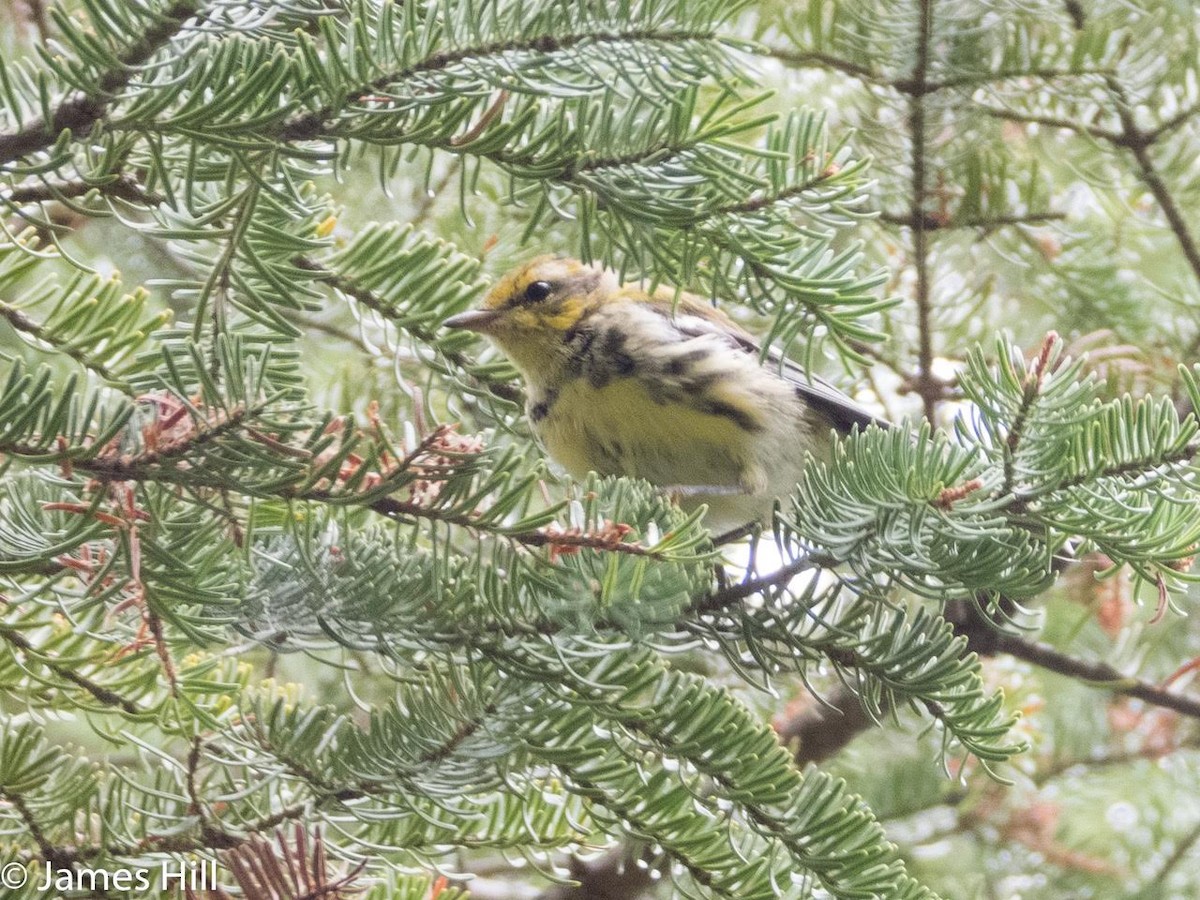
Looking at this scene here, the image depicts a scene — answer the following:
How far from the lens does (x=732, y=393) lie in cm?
180

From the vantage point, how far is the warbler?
5.68 feet

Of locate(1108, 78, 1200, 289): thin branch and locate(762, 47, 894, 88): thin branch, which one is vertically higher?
locate(762, 47, 894, 88): thin branch

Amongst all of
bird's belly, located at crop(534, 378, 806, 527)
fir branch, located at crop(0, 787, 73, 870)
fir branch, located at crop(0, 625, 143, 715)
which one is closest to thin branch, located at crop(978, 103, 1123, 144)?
bird's belly, located at crop(534, 378, 806, 527)

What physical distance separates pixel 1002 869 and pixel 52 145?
6.51 ft

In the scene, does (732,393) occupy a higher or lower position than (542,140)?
lower

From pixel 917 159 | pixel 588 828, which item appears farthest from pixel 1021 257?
pixel 588 828

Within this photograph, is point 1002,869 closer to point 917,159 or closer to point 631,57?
point 917,159

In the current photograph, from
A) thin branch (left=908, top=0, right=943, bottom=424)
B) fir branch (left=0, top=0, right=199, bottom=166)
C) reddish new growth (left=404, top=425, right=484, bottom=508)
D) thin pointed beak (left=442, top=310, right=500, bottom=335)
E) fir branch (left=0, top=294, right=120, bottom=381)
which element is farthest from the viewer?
thin branch (left=908, top=0, right=943, bottom=424)

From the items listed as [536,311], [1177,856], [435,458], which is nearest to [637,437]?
[536,311]

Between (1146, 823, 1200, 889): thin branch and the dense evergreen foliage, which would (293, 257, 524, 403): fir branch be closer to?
the dense evergreen foliage

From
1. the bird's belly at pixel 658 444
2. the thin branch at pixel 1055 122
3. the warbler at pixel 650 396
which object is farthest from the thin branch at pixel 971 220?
the bird's belly at pixel 658 444

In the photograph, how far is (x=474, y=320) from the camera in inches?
62.2

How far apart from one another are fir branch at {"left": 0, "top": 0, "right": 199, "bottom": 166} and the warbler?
81 cm

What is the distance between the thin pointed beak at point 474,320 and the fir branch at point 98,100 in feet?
1.77
